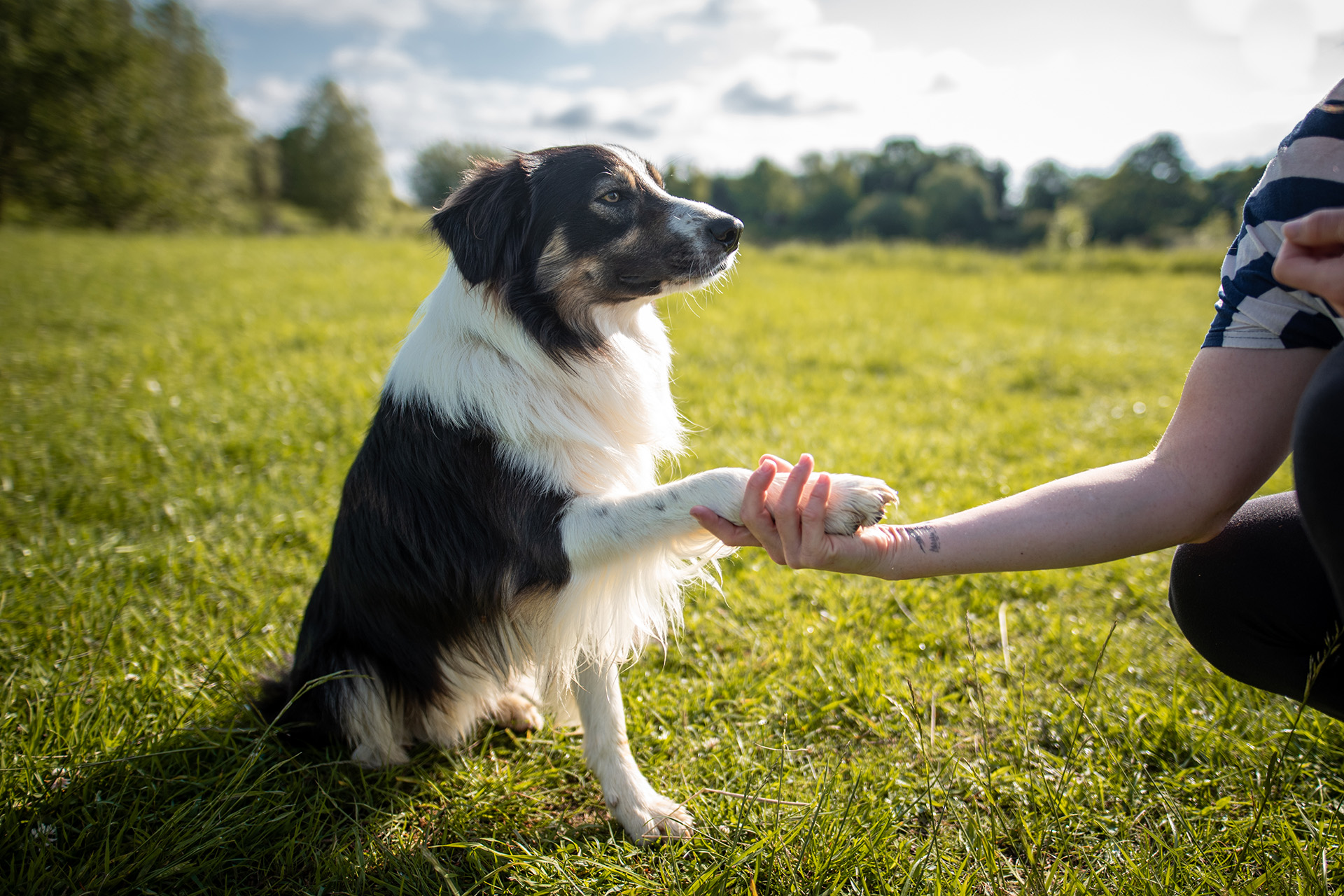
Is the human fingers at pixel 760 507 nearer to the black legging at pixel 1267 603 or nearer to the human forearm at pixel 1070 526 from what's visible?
the human forearm at pixel 1070 526

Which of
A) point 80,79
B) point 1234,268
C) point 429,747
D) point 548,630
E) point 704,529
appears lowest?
point 429,747

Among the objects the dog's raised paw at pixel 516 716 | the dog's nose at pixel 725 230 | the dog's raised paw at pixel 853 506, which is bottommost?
the dog's raised paw at pixel 516 716

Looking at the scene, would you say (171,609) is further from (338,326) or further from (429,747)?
(338,326)

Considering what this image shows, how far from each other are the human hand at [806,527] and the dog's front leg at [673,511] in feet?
0.12

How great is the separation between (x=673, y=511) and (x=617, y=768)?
88cm

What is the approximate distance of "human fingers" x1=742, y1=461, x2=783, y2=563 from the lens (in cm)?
168

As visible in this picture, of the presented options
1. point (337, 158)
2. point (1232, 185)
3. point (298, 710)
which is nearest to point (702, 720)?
point (298, 710)

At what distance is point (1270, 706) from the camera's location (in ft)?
7.79

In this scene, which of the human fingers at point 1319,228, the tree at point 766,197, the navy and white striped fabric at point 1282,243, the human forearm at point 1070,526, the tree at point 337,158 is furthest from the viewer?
the tree at point 337,158

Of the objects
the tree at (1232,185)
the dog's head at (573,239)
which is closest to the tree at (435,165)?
the tree at (1232,185)

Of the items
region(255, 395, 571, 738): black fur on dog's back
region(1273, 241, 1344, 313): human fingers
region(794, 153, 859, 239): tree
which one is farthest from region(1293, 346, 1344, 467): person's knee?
region(794, 153, 859, 239): tree

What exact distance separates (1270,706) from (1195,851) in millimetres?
959

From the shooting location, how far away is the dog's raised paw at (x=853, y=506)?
1.65 m

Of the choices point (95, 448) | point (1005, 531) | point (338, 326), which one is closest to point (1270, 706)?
point (1005, 531)
